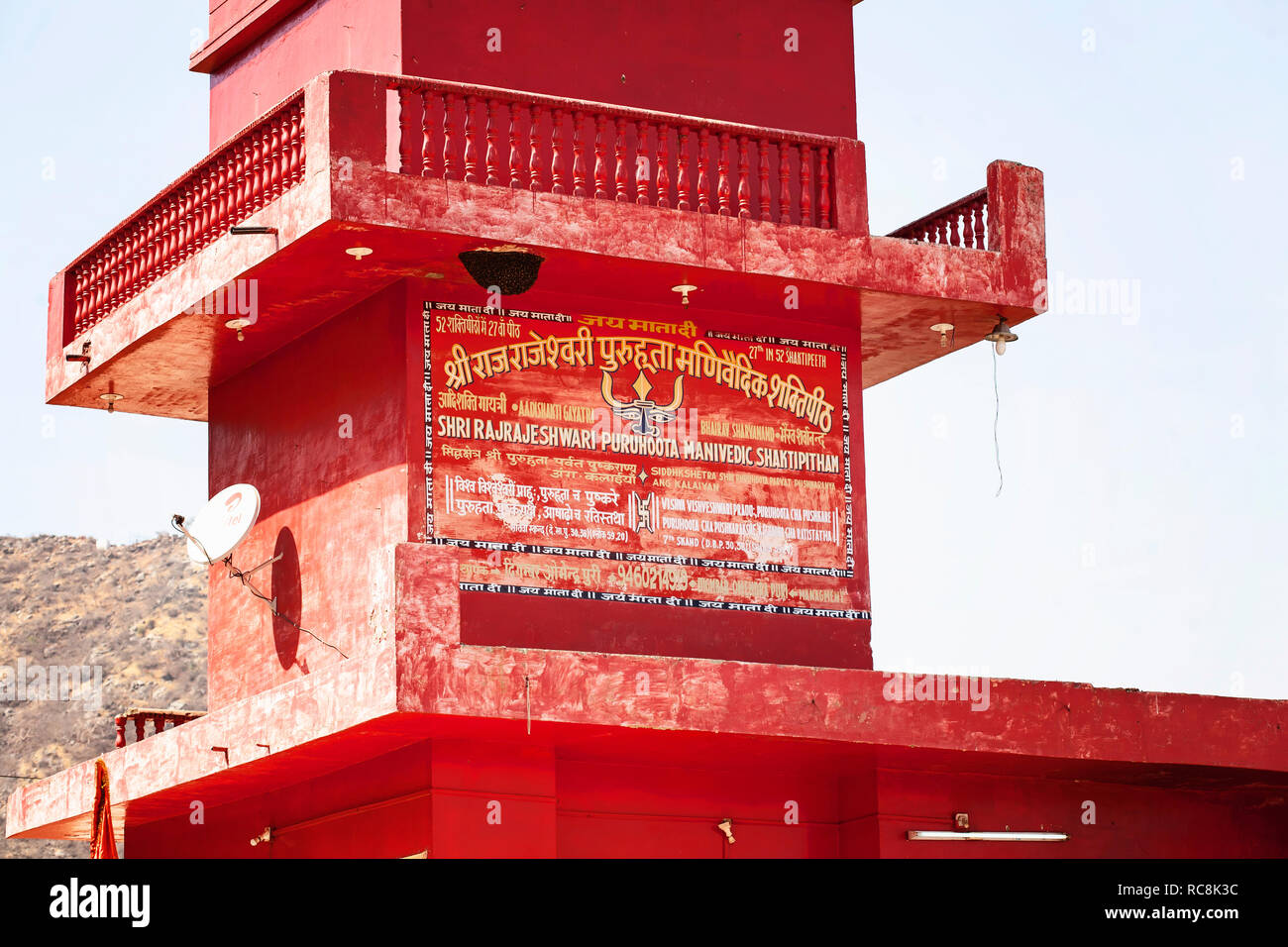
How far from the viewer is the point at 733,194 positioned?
15.4 meters

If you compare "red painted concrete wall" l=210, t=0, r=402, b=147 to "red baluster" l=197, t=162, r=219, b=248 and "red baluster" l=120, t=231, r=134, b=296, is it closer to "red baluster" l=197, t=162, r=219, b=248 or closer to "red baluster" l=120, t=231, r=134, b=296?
"red baluster" l=197, t=162, r=219, b=248

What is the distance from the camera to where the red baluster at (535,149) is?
13.9 m

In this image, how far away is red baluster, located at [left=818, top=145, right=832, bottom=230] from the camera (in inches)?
590

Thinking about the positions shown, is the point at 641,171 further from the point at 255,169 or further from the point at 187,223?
the point at 187,223

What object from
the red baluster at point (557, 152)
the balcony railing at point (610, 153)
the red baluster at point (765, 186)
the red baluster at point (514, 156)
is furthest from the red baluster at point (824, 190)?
the red baluster at point (514, 156)

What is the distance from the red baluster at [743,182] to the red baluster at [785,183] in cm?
23

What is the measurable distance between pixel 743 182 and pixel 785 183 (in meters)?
0.30

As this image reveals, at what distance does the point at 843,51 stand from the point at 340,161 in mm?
5016

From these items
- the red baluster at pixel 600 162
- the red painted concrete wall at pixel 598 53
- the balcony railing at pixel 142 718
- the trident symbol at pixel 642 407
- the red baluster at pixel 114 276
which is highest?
the red painted concrete wall at pixel 598 53

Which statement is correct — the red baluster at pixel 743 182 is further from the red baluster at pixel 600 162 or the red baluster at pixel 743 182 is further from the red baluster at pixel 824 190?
the red baluster at pixel 600 162

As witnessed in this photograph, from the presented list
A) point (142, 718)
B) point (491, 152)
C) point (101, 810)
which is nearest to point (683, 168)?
point (491, 152)
